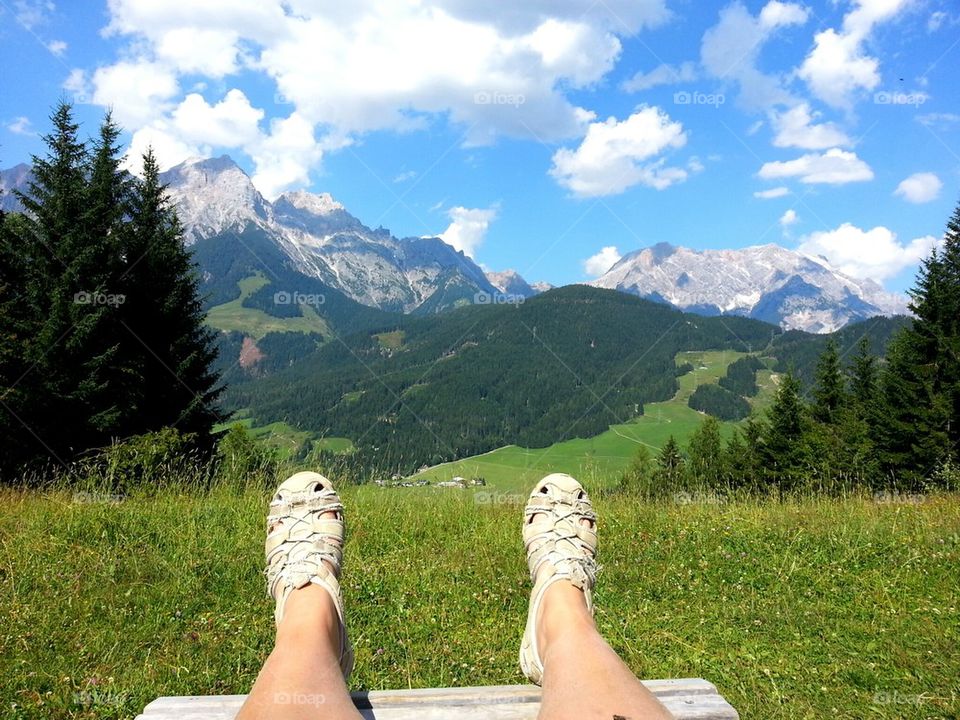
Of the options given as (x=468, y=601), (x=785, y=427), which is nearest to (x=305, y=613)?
(x=468, y=601)

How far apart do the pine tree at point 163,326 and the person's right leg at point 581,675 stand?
960 inches

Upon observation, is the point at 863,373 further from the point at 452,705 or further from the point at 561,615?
the point at 452,705

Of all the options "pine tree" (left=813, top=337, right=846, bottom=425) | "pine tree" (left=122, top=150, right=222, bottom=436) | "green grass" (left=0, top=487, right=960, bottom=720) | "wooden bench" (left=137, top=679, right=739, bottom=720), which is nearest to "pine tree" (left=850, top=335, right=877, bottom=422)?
"pine tree" (left=813, top=337, right=846, bottom=425)

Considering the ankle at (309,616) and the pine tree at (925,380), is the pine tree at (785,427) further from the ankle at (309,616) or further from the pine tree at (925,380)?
the ankle at (309,616)

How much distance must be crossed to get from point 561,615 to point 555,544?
600 millimetres

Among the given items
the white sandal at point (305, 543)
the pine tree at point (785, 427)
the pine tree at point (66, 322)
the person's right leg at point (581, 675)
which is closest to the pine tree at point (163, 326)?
the pine tree at point (66, 322)

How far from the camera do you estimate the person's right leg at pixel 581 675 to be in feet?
6.00

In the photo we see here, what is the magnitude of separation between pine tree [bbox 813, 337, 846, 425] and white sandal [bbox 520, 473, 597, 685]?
41.8 meters

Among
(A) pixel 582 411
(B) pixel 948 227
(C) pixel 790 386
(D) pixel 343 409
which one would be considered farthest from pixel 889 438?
(D) pixel 343 409

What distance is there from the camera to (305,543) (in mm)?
2959

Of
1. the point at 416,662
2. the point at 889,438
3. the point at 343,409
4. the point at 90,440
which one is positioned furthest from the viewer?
the point at 343,409

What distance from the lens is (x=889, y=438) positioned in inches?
1363

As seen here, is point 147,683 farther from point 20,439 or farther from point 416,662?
point 20,439

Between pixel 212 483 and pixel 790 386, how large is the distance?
3992 centimetres
